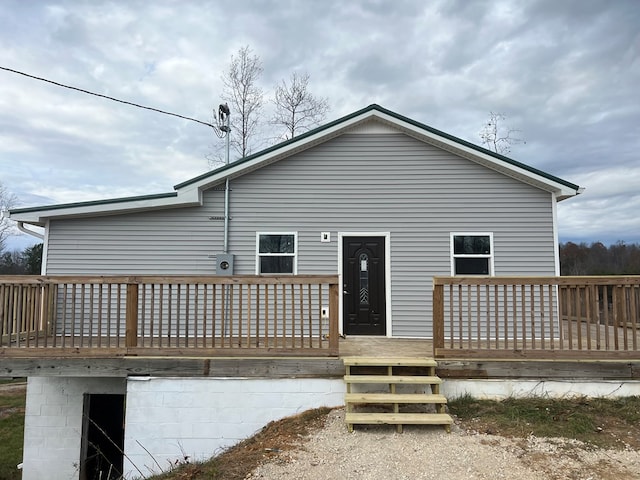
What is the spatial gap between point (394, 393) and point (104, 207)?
19.3 ft

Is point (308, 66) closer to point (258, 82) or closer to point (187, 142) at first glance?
point (258, 82)

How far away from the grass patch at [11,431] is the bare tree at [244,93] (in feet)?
41.7

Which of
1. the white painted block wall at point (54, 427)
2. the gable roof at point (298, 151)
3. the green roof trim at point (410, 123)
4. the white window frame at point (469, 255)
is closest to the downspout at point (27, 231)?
the gable roof at point (298, 151)

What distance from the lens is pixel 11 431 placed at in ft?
41.9

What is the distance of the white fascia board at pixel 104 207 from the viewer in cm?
723

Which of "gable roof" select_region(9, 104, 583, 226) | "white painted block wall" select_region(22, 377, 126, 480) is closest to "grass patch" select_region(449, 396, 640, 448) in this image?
"gable roof" select_region(9, 104, 583, 226)

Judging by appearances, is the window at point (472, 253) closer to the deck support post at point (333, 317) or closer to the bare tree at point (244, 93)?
the deck support post at point (333, 317)

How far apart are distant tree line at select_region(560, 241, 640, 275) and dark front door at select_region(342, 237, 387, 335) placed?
94.3 ft

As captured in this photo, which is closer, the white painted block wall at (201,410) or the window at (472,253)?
the white painted block wall at (201,410)

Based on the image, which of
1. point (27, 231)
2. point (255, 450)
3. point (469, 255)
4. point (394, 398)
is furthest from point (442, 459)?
point (27, 231)

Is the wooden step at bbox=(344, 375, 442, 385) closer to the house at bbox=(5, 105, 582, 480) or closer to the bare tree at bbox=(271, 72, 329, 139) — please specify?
the house at bbox=(5, 105, 582, 480)

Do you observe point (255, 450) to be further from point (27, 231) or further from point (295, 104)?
point (295, 104)

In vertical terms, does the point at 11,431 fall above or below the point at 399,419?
below

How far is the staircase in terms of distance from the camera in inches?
166
